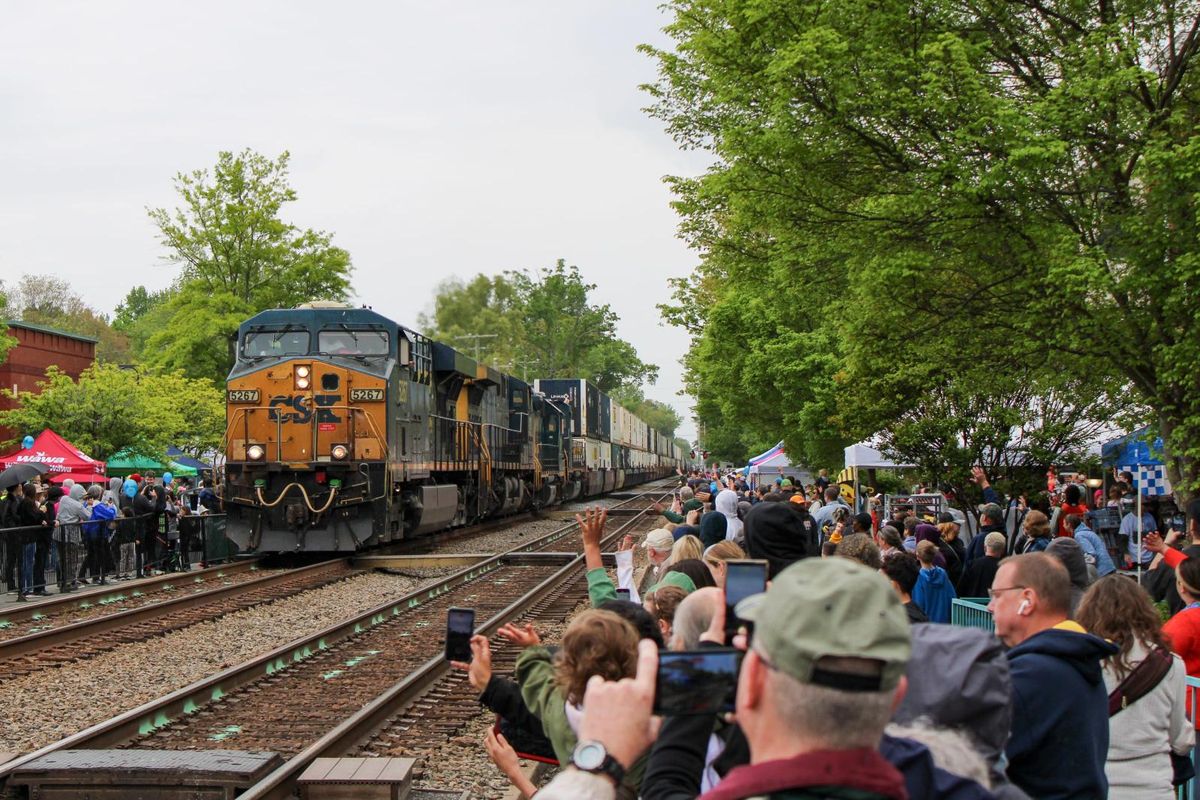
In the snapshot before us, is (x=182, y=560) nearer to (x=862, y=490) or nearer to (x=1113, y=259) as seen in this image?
(x=862, y=490)

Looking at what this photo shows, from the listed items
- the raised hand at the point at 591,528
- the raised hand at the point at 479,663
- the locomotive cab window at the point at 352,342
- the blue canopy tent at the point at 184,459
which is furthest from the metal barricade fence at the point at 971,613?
the blue canopy tent at the point at 184,459

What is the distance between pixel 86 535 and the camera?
59.9 ft

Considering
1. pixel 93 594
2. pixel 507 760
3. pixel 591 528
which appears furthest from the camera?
pixel 93 594

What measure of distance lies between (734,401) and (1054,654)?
106ft

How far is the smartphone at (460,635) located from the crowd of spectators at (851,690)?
10cm

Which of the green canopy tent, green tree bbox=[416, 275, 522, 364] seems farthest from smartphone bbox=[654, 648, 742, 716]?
green tree bbox=[416, 275, 522, 364]

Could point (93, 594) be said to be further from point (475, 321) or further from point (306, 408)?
point (475, 321)

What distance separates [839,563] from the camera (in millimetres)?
2170

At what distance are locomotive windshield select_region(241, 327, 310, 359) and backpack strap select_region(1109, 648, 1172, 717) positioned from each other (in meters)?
17.7

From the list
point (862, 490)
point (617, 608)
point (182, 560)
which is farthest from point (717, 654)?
point (862, 490)

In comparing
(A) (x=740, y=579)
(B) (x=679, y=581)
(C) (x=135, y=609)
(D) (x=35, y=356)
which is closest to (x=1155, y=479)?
(B) (x=679, y=581)

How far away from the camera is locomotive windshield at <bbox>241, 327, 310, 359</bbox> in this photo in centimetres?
2058

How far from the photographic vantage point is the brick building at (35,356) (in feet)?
155

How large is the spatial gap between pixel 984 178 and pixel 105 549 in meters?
14.7
